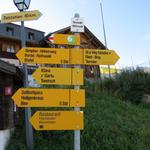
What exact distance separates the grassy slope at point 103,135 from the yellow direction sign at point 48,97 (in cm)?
381

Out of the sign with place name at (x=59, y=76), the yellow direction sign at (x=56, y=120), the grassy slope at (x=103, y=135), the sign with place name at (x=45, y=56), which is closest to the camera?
the yellow direction sign at (x=56, y=120)

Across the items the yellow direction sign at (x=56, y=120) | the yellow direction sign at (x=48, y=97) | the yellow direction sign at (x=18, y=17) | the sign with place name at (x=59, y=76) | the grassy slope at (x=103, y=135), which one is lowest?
the grassy slope at (x=103, y=135)

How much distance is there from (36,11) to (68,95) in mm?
2659

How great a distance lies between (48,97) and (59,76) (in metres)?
0.49

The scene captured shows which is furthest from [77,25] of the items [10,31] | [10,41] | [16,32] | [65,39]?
[16,32]

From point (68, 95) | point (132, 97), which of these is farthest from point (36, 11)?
point (132, 97)

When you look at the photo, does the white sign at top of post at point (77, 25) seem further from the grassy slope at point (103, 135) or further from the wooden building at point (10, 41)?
the wooden building at point (10, 41)

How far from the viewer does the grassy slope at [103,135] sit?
474 inches

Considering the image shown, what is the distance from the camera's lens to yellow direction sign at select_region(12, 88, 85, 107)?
806 centimetres

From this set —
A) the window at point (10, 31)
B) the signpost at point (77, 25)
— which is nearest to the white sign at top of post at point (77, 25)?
the signpost at point (77, 25)

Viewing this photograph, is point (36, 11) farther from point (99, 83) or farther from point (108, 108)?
point (99, 83)

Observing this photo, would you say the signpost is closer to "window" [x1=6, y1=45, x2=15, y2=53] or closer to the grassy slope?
the grassy slope

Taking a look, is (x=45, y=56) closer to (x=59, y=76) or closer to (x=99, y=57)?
(x=59, y=76)

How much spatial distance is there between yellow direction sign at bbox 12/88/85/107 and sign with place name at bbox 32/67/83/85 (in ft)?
0.60
